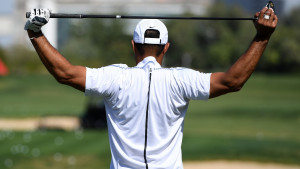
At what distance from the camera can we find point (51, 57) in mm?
3467

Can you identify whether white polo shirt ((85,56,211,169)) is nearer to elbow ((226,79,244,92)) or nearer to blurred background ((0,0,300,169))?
elbow ((226,79,244,92))

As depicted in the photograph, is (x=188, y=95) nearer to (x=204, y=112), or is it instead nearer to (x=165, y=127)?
(x=165, y=127)

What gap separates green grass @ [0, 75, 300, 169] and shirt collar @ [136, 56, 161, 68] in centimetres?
1001

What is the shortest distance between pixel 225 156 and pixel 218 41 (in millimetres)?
74966

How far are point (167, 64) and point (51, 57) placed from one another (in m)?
87.3

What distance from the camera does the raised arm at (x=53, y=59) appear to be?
346cm

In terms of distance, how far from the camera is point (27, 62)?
71.1 m

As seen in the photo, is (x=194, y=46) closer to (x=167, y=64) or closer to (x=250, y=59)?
(x=167, y=64)

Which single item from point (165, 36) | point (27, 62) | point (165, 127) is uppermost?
point (165, 36)

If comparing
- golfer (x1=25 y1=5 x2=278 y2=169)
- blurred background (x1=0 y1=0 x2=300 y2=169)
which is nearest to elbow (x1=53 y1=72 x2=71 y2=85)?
golfer (x1=25 y1=5 x2=278 y2=169)

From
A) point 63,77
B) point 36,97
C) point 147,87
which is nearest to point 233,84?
point 147,87

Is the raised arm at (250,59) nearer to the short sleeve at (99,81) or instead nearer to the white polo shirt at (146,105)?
the white polo shirt at (146,105)

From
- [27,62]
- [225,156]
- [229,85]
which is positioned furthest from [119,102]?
[27,62]

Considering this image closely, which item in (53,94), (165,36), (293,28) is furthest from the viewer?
(293,28)
